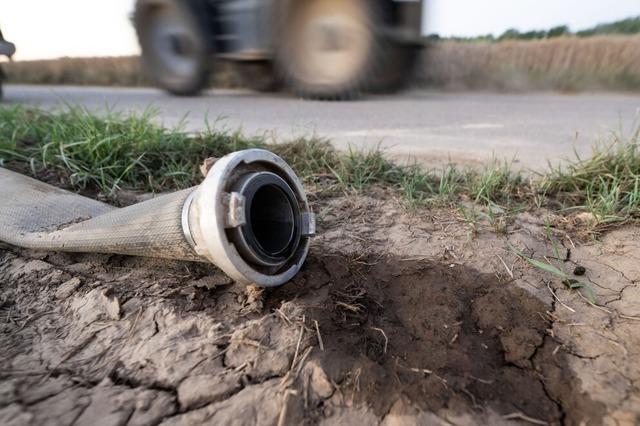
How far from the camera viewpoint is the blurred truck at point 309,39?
211 inches

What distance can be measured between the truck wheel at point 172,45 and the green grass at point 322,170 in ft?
13.2

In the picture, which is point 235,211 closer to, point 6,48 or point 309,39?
point 6,48

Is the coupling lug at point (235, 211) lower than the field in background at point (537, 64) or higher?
higher

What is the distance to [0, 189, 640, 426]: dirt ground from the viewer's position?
108 centimetres

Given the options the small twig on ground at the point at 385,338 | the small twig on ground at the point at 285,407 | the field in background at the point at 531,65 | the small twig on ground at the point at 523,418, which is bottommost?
the field in background at the point at 531,65

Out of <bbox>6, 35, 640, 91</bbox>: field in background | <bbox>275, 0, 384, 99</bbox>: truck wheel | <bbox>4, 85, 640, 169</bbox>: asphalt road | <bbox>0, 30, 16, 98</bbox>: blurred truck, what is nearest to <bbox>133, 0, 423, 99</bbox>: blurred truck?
<bbox>275, 0, 384, 99</bbox>: truck wheel

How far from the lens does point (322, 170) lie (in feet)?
7.92

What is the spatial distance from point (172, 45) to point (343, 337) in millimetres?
6777

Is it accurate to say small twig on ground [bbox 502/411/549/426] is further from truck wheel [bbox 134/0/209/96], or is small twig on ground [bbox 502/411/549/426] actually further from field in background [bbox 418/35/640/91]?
field in background [bbox 418/35/640/91]

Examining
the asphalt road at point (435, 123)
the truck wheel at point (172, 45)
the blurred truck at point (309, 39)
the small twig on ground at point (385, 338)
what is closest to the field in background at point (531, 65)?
the truck wheel at point (172, 45)

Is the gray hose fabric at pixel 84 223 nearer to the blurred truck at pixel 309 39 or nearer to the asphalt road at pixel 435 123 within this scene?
the asphalt road at pixel 435 123

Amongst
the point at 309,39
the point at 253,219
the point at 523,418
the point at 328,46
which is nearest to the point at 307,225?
the point at 253,219

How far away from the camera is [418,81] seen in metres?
7.76

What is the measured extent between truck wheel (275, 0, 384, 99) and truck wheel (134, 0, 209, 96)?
4.48ft
